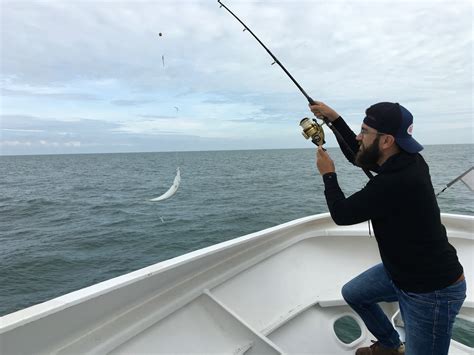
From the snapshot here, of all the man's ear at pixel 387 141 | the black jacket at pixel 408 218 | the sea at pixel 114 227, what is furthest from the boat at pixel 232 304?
the sea at pixel 114 227

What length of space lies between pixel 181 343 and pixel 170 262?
0.54 metres

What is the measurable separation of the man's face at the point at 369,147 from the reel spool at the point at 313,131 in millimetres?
511

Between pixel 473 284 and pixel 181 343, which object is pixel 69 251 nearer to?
pixel 181 343

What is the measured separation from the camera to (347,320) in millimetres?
3574

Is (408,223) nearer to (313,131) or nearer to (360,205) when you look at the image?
(360,205)

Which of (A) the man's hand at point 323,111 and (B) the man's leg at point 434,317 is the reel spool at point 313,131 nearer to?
(A) the man's hand at point 323,111

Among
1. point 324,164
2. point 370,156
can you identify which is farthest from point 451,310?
point 324,164

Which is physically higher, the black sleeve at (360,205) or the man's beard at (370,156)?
the man's beard at (370,156)

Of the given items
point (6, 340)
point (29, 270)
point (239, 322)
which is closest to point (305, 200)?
point (29, 270)

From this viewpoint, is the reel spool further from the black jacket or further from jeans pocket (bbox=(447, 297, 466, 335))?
jeans pocket (bbox=(447, 297, 466, 335))

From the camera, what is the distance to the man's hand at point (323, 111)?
101 inches

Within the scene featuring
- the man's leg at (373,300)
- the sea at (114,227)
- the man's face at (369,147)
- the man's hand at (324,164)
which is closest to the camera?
the man's face at (369,147)

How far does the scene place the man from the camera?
5.23 feet

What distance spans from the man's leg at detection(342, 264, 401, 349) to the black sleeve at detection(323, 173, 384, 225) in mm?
714
